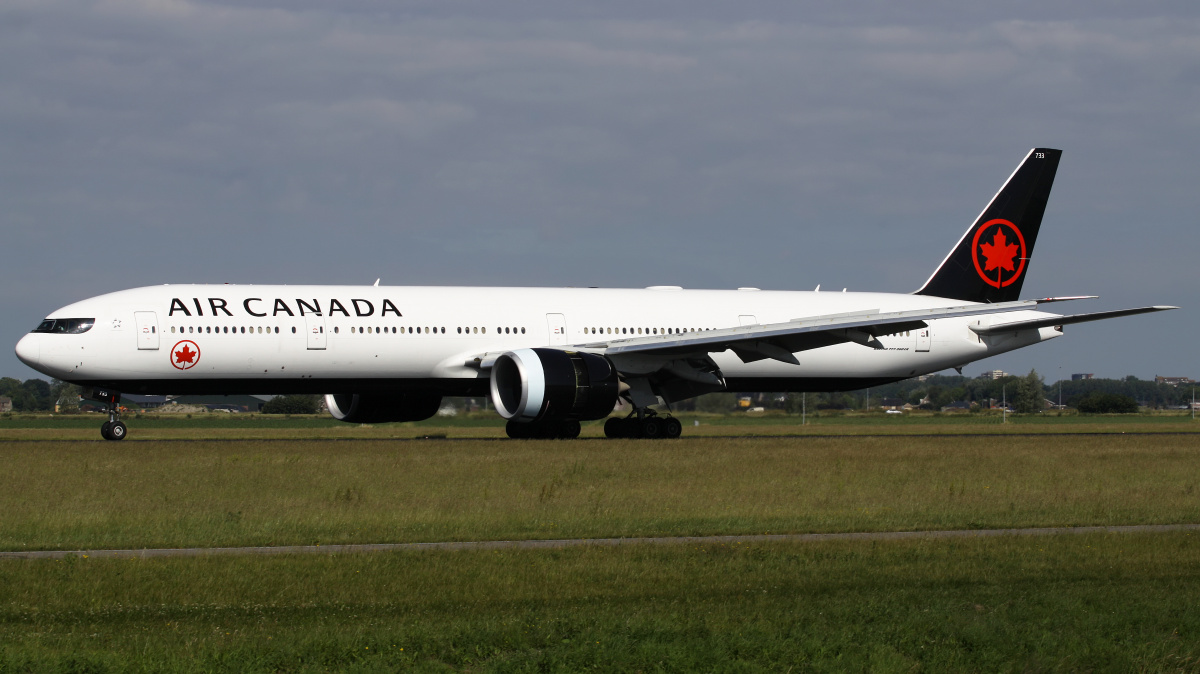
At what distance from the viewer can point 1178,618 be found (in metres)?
10.8

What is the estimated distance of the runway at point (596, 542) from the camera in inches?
549

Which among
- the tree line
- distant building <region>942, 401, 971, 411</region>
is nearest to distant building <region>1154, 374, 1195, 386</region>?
distant building <region>942, 401, 971, 411</region>

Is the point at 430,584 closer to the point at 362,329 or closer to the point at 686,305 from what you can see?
the point at 362,329

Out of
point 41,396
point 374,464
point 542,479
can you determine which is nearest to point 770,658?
point 542,479

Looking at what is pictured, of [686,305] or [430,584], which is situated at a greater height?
[686,305]

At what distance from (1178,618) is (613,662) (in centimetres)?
510

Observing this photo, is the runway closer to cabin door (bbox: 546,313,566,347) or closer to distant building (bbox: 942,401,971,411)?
cabin door (bbox: 546,313,566,347)

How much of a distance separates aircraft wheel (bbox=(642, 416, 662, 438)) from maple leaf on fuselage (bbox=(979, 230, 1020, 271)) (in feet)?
47.3

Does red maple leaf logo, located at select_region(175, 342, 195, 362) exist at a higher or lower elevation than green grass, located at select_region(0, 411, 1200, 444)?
higher

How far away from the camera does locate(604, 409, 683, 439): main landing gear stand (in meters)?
34.1

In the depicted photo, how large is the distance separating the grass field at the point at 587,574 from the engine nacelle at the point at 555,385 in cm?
564

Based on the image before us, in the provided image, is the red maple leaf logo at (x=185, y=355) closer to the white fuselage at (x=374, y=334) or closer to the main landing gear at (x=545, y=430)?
the white fuselage at (x=374, y=334)

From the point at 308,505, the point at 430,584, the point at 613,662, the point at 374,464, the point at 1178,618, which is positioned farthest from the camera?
the point at 374,464

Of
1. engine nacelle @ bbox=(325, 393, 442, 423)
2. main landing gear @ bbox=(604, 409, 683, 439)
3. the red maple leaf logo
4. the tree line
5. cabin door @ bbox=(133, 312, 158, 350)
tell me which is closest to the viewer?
cabin door @ bbox=(133, 312, 158, 350)
